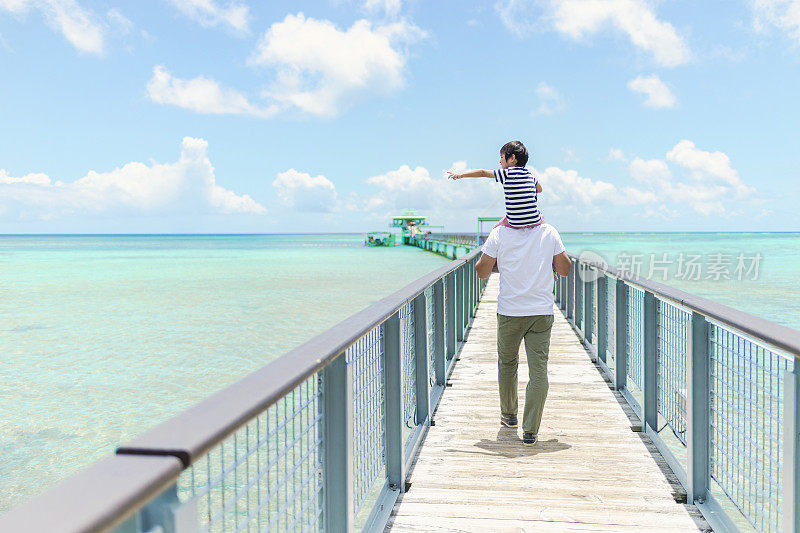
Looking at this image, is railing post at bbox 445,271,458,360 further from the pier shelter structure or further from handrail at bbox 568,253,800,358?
handrail at bbox 568,253,800,358

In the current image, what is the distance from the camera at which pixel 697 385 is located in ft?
8.98

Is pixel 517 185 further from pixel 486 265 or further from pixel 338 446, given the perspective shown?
pixel 338 446

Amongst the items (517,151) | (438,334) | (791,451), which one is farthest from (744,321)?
(438,334)

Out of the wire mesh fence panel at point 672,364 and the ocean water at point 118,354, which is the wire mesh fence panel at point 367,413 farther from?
the ocean water at point 118,354

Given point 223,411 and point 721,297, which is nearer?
point 223,411

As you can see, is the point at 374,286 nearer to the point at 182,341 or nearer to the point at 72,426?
the point at 182,341

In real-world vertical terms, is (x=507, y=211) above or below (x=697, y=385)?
above

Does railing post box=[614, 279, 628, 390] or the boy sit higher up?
the boy

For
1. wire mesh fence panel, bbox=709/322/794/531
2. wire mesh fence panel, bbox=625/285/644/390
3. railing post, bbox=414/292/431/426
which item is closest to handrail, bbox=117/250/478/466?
wire mesh fence panel, bbox=709/322/794/531

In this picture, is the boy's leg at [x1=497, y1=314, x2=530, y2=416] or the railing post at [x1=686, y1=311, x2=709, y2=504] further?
the boy's leg at [x1=497, y1=314, x2=530, y2=416]

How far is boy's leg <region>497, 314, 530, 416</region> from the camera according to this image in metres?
3.56

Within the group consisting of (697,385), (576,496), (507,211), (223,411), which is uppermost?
(507,211)

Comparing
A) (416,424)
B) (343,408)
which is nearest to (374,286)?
(416,424)

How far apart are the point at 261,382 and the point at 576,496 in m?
2.24
